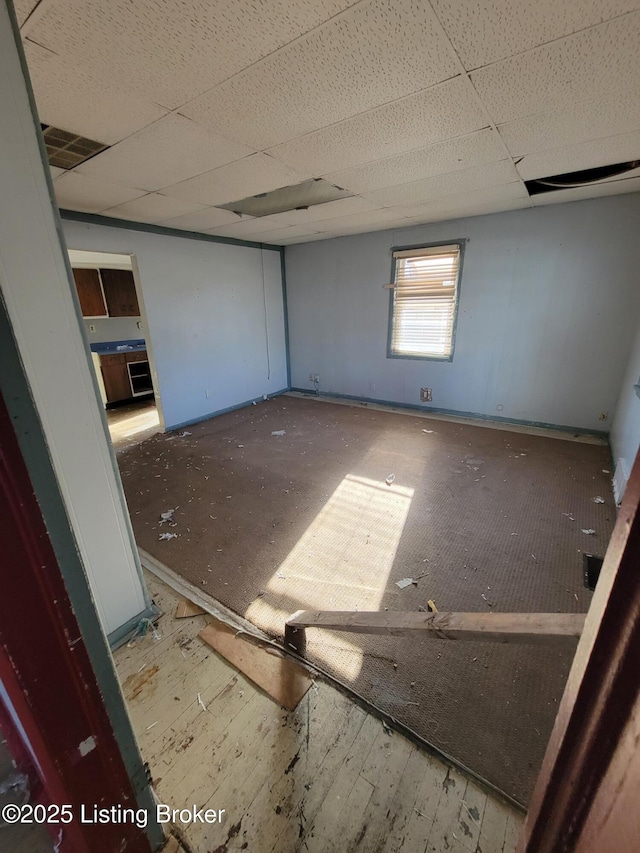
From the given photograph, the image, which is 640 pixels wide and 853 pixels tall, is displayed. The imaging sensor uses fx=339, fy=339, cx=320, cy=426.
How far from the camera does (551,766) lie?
565mm

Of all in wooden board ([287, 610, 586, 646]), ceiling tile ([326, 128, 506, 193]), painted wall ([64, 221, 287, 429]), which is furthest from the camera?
painted wall ([64, 221, 287, 429])

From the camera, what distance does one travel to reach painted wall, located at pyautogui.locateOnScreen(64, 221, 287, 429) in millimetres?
4047

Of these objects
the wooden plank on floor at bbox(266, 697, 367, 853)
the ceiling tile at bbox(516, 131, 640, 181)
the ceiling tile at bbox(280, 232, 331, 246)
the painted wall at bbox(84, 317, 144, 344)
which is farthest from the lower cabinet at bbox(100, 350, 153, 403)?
the ceiling tile at bbox(516, 131, 640, 181)

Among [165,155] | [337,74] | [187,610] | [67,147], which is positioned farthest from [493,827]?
[67,147]

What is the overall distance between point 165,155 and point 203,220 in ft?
5.98

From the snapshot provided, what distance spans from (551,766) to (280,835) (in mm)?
992

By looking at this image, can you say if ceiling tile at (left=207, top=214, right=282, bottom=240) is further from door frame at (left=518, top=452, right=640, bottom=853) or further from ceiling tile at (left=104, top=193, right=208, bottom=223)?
door frame at (left=518, top=452, right=640, bottom=853)

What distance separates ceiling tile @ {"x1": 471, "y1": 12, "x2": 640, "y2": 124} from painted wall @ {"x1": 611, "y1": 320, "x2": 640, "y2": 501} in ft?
7.17

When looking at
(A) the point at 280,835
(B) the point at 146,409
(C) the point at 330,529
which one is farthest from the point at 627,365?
(B) the point at 146,409

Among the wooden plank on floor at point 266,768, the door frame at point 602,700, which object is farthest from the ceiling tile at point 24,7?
the wooden plank on floor at point 266,768

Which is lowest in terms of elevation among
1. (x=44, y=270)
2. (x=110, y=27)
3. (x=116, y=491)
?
(x=116, y=491)

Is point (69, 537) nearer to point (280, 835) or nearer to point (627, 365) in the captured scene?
point (280, 835)

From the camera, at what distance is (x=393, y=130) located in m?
1.93

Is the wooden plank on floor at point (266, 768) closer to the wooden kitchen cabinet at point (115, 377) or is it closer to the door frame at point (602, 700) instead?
the door frame at point (602, 700)
